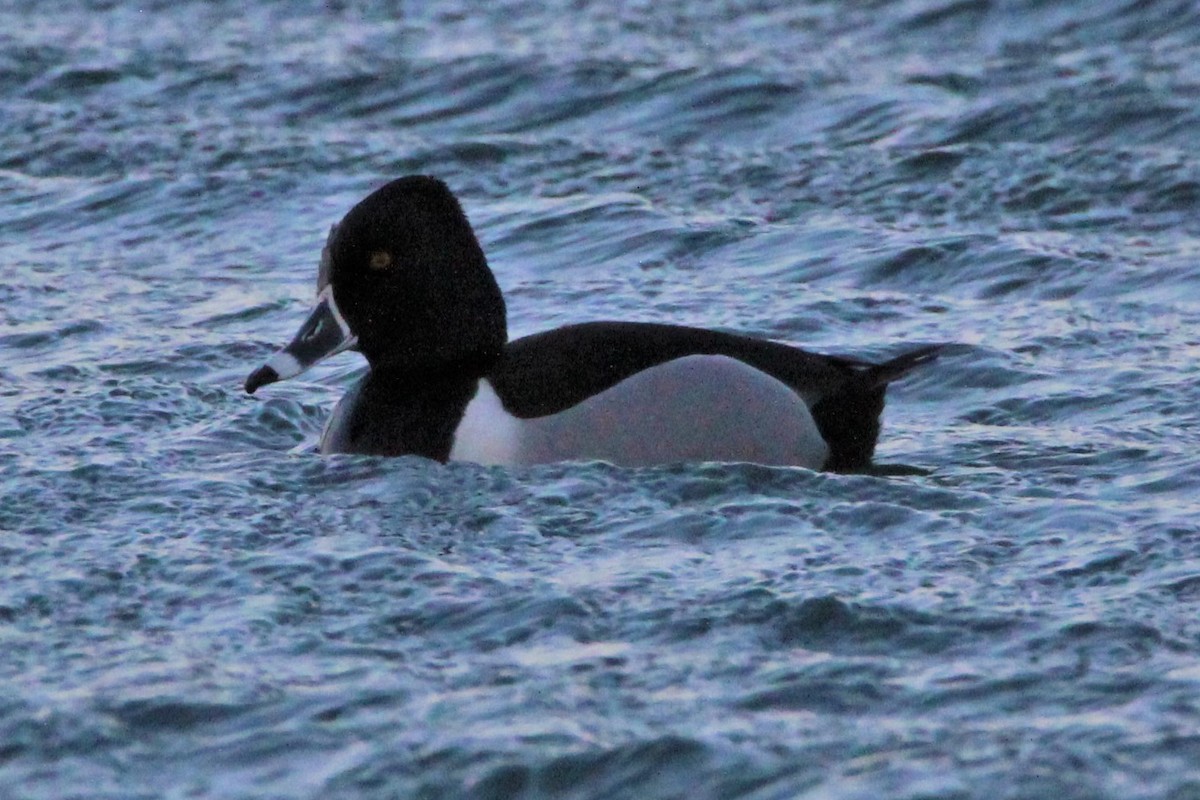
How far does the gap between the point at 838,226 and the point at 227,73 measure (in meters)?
4.28

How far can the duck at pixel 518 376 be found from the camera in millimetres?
6707

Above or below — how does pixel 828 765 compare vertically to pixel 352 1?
below

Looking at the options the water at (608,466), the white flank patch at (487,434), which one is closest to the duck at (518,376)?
the white flank patch at (487,434)

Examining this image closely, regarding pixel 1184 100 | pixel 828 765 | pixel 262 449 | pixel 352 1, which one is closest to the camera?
pixel 828 765

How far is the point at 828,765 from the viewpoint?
4.75m

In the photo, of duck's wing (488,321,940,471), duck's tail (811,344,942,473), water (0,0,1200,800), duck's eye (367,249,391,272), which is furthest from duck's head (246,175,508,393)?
duck's tail (811,344,942,473)

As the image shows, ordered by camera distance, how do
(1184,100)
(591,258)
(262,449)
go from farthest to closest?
1. (1184,100)
2. (591,258)
3. (262,449)

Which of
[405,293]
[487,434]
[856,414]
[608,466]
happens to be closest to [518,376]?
[487,434]

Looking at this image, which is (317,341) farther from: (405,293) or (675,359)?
(675,359)

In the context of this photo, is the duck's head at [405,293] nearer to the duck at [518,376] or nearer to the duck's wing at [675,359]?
the duck at [518,376]

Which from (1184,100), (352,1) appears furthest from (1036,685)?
(352,1)

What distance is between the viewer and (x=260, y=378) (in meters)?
6.96

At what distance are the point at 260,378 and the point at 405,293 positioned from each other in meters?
0.51

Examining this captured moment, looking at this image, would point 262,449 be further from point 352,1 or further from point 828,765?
point 352,1
